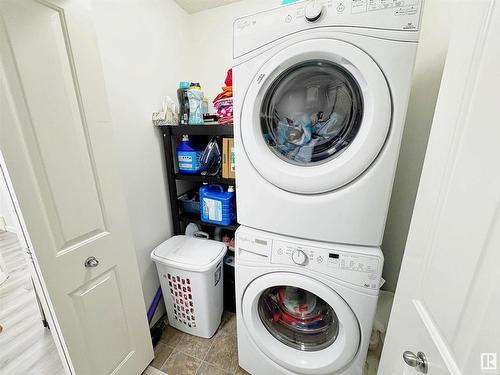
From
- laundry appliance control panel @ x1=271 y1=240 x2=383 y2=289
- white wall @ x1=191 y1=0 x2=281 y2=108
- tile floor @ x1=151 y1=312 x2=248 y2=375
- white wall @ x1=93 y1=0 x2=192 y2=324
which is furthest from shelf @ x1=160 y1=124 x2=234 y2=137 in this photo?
tile floor @ x1=151 y1=312 x2=248 y2=375

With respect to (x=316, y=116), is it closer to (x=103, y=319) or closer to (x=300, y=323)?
(x=300, y=323)

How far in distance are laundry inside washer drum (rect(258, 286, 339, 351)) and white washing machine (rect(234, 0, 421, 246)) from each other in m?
0.43

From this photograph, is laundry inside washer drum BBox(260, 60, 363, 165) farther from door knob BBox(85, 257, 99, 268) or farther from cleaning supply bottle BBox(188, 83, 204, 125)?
door knob BBox(85, 257, 99, 268)

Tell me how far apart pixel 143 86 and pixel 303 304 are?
1.60 meters

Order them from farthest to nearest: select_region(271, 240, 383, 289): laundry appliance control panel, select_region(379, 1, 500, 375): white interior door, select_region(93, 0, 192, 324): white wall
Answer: select_region(93, 0, 192, 324): white wall, select_region(271, 240, 383, 289): laundry appliance control panel, select_region(379, 1, 500, 375): white interior door

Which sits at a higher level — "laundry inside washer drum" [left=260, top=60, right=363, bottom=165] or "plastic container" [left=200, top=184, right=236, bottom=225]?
"laundry inside washer drum" [left=260, top=60, right=363, bottom=165]

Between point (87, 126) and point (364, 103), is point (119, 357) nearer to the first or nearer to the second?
point (87, 126)

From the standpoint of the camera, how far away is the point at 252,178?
897 mm

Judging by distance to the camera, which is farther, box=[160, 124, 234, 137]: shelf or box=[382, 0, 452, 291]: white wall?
box=[160, 124, 234, 137]: shelf

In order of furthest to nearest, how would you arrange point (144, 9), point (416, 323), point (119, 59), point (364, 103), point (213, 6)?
point (213, 6) < point (144, 9) < point (119, 59) < point (364, 103) < point (416, 323)

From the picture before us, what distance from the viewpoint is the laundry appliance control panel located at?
778 mm

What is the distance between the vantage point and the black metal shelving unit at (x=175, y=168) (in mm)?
1290

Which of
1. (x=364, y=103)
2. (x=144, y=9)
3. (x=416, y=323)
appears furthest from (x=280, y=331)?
(x=144, y=9)

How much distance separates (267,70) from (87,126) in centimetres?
74
